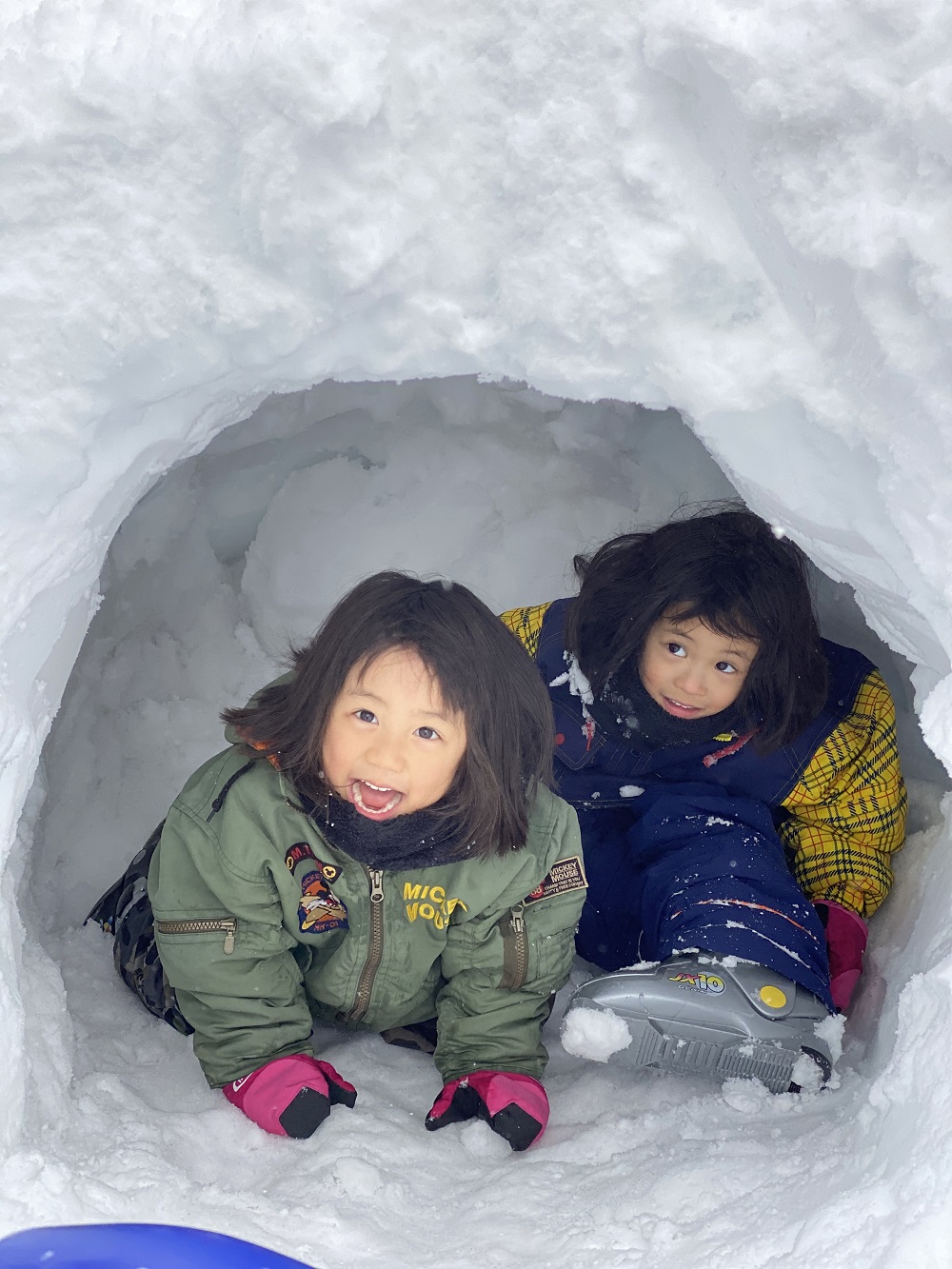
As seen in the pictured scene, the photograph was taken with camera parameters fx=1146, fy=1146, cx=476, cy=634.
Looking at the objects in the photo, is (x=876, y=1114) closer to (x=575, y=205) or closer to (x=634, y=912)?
(x=634, y=912)

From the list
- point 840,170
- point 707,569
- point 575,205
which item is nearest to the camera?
point 840,170

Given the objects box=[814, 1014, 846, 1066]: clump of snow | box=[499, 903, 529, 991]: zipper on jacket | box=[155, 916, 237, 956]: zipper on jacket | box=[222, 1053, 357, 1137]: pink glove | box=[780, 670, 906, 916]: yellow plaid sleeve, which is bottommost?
box=[222, 1053, 357, 1137]: pink glove

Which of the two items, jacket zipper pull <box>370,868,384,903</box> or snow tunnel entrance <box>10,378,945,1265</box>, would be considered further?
snow tunnel entrance <box>10,378,945,1265</box>

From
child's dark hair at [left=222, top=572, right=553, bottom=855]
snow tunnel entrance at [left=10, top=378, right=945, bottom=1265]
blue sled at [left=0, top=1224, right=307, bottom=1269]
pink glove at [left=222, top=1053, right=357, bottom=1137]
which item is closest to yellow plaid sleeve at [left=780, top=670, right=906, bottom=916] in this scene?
snow tunnel entrance at [left=10, top=378, right=945, bottom=1265]

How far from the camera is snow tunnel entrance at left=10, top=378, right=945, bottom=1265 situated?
214 centimetres

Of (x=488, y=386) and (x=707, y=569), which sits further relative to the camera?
(x=488, y=386)

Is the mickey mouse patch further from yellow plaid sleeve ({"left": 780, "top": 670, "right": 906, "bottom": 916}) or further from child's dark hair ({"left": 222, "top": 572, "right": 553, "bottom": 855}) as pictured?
yellow plaid sleeve ({"left": 780, "top": 670, "right": 906, "bottom": 916})

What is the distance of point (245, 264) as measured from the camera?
1.26 meters

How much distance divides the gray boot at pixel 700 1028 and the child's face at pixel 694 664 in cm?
43

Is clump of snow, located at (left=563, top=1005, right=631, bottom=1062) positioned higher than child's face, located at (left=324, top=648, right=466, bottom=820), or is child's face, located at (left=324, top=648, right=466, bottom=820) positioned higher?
child's face, located at (left=324, top=648, right=466, bottom=820)

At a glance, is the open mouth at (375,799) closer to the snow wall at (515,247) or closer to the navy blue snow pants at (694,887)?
the snow wall at (515,247)

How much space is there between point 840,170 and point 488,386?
1300mm

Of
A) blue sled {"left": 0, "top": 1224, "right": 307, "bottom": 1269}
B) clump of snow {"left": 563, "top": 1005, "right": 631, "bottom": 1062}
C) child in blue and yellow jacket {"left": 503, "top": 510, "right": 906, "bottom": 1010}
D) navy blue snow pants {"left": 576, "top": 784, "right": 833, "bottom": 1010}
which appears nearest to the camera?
blue sled {"left": 0, "top": 1224, "right": 307, "bottom": 1269}

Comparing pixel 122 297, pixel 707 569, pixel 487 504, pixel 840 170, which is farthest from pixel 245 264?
pixel 487 504
